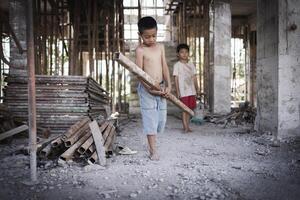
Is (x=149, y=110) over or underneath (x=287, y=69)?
underneath

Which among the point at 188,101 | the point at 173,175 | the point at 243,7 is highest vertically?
the point at 243,7

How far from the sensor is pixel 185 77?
7688 mm

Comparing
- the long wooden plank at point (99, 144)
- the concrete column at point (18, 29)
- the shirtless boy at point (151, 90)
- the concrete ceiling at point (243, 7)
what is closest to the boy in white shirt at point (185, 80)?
the shirtless boy at point (151, 90)

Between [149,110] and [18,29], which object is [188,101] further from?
[18,29]

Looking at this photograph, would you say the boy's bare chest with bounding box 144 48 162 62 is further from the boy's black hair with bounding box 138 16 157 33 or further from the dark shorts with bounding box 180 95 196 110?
the dark shorts with bounding box 180 95 196 110

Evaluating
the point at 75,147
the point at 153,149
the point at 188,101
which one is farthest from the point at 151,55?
the point at 188,101

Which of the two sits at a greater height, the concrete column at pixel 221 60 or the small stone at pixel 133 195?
the concrete column at pixel 221 60

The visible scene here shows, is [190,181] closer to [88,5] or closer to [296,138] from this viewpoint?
[296,138]

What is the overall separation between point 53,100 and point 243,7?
10243 millimetres

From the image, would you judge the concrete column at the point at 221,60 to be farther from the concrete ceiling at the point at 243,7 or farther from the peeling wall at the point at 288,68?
the peeling wall at the point at 288,68

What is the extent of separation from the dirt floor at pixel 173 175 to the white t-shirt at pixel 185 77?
2389 millimetres

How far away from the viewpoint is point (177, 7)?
1485 cm

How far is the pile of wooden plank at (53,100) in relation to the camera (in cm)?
676

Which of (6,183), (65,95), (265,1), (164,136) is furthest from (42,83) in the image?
(265,1)
